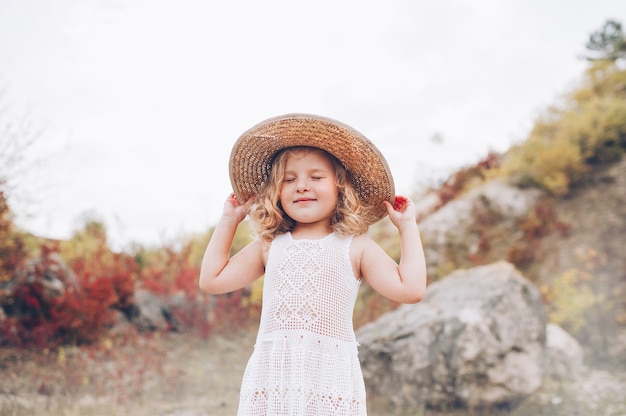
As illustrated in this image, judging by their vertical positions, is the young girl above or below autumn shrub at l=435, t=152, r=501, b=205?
below

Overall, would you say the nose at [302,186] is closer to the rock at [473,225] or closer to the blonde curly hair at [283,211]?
the blonde curly hair at [283,211]

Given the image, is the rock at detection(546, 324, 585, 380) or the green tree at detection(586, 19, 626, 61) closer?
the rock at detection(546, 324, 585, 380)

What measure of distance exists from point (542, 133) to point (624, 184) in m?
2.15

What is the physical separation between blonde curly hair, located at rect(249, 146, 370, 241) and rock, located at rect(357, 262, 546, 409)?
2.42m

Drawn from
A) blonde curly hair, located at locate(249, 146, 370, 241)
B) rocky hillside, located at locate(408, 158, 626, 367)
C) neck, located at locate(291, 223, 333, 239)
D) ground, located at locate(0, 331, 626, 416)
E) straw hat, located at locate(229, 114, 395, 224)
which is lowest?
ground, located at locate(0, 331, 626, 416)

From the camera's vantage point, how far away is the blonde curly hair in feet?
7.05

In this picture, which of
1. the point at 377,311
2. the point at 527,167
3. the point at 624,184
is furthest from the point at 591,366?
the point at 527,167

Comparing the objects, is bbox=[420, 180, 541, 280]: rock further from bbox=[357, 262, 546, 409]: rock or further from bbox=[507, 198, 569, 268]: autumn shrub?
bbox=[357, 262, 546, 409]: rock

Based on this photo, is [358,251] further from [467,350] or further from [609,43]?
[609,43]

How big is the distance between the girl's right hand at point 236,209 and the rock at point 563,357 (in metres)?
4.03

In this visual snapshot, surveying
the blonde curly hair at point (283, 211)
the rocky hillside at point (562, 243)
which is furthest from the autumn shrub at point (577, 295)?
the blonde curly hair at point (283, 211)

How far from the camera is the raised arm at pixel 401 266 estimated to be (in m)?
1.97

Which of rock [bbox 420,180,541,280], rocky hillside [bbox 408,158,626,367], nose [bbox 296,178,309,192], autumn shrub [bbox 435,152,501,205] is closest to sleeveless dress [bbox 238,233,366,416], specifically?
nose [bbox 296,178,309,192]

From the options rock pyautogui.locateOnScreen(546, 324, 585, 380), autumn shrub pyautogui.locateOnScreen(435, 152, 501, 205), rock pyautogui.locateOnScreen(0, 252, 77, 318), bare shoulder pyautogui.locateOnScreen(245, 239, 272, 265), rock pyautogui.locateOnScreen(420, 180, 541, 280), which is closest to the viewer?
bare shoulder pyautogui.locateOnScreen(245, 239, 272, 265)
